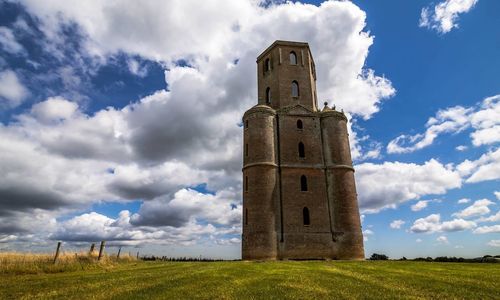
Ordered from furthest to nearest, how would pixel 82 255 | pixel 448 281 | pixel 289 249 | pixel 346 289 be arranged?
pixel 289 249 → pixel 82 255 → pixel 448 281 → pixel 346 289

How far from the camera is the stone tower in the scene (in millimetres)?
26984

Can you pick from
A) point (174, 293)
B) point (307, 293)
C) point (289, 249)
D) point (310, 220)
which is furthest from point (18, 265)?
point (310, 220)

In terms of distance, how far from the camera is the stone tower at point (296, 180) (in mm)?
26984

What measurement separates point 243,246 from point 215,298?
19.3 meters

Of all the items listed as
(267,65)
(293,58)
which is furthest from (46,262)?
(293,58)

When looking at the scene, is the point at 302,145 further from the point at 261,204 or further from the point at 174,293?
the point at 174,293

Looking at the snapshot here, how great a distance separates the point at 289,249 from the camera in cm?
2670

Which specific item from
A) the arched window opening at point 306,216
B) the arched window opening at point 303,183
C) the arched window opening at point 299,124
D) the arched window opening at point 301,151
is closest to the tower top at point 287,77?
the arched window opening at point 299,124

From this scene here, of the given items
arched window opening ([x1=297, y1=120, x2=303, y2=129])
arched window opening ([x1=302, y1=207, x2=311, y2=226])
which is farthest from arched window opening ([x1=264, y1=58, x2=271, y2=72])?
arched window opening ([x1=302, y1=207, x2=311, y2=226])

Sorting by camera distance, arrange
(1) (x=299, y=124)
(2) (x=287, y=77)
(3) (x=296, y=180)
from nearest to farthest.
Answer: (3) (x=296, y=180) → (1) (x=299, y=124) → (2) (x=287, y=77)

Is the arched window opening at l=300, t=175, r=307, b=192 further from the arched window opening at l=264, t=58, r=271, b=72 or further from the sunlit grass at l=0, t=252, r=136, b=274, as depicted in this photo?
the sunlit grass at l=0, t=252, r=136, b=274

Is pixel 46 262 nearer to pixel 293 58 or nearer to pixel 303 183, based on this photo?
pixel 303 183

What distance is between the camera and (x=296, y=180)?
29.0 meters

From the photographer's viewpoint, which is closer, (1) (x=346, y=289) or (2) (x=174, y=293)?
(2) (x=174, y=293)
